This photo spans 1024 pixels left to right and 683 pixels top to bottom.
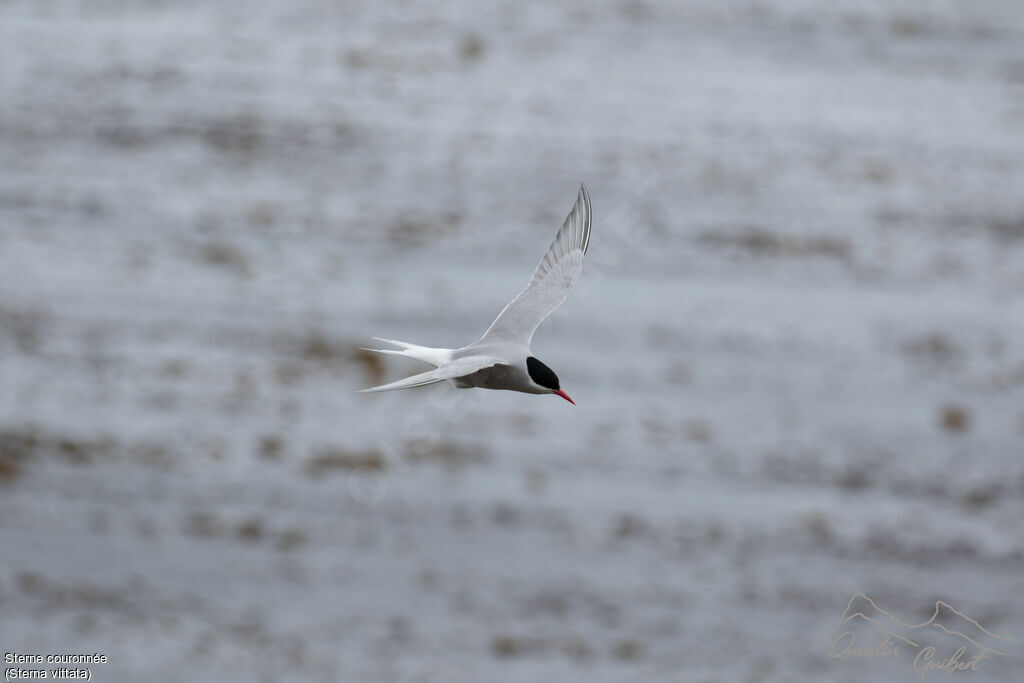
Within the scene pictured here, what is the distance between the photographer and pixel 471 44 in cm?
226

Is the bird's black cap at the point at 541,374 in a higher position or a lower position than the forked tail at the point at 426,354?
lower

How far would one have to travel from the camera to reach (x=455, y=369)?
167mm

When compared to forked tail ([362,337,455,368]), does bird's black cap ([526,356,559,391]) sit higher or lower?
lower

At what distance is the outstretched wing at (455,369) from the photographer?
0.51 ft

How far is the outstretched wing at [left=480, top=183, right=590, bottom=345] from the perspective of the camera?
212mm

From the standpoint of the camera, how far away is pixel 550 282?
231 mm

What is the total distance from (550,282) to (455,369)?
0.23 ft

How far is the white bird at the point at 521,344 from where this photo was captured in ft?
0.56

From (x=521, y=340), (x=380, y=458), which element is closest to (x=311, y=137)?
(x=380, y=458)

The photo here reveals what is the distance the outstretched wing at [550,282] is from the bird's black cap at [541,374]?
1 centimetres

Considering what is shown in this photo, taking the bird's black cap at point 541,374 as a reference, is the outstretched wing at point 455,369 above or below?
above

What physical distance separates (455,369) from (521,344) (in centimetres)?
3

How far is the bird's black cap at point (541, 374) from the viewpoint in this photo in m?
0.18

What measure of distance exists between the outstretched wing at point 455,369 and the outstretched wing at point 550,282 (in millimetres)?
22
